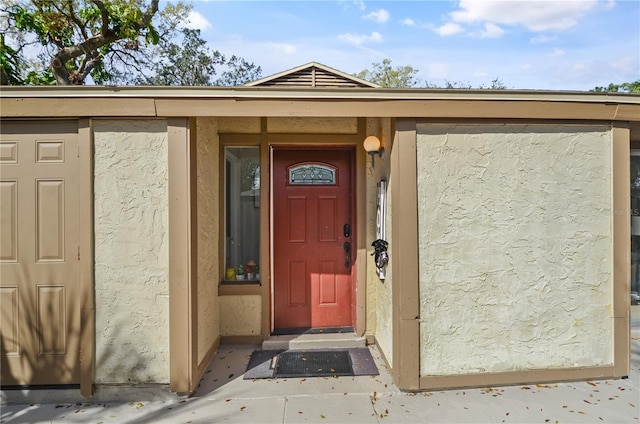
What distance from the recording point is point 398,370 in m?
2.81

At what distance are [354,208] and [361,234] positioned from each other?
1.10 ft

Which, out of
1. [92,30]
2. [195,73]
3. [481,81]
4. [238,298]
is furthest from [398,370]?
[481,81]

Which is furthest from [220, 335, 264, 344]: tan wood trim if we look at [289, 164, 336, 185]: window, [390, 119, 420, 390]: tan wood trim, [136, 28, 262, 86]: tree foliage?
[136, 28, 262, 86]: tree foliage

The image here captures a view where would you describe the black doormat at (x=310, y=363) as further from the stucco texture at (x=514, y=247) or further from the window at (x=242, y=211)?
the window at (x=242, y=211)

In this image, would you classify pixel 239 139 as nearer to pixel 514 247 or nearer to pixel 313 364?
pixel 313 364

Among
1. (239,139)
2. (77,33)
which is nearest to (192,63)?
(77,33)

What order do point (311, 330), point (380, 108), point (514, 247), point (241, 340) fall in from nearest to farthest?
point (380, 108)
point (514, 247)
point (241, 340)
point (311, 330)

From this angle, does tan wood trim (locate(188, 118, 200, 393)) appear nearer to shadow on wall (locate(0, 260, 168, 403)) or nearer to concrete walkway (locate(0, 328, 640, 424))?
concrete walkway (locate(0, 328, 640, 424))

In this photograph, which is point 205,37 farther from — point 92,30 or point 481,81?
point 481,81

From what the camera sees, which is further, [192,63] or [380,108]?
[192,63]

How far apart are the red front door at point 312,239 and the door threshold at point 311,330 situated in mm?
42

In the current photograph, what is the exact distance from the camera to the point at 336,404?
264 centimetres

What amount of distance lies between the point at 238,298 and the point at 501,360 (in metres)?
2.75

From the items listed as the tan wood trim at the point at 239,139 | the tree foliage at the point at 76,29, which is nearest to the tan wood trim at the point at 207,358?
the tan wood trim at the point at 239,139
